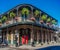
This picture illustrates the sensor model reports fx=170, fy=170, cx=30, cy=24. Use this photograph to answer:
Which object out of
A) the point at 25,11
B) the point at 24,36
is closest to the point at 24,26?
the point at 24,36

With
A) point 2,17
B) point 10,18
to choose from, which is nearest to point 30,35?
point 10,18

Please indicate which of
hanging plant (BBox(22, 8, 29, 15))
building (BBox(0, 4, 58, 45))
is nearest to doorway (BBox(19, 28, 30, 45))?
building (BBox(0, 4, 58, 45))

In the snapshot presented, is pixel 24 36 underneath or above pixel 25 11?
underneath

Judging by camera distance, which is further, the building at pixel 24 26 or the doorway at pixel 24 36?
the doorway at pixel 24 36

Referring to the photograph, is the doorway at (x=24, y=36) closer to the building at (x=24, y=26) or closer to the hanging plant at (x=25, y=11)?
the building at (x=24, y=26)

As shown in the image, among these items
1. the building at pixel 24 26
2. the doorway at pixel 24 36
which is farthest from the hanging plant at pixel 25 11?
the doorway at pixel 24 36

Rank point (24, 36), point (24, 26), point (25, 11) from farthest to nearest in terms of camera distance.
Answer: point (24, 36) → point (25, 11) → point (24, 26)

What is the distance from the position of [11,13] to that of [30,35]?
6341 mm

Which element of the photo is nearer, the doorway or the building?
the building

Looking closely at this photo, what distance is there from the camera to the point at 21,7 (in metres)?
34.3

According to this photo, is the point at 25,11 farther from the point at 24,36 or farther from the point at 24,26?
the point at 24,36

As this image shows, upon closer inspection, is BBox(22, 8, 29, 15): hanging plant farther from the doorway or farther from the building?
the doorway

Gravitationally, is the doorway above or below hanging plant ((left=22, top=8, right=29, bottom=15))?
below

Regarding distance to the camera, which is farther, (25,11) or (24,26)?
(25,11)
